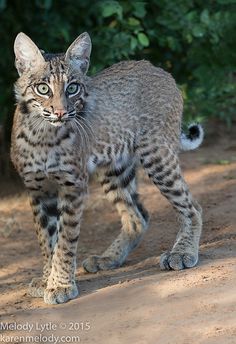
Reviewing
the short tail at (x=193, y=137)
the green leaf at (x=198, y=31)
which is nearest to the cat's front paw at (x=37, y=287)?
the short tail at (x=193, y=137)

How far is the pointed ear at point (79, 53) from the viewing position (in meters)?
5.74

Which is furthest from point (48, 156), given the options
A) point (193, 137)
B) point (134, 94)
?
point (193, 137)

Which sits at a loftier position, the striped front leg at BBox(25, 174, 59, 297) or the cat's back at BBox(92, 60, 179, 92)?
the cat's back at BBox(92, 60, 179, 92)

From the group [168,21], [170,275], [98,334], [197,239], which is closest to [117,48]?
[168,21]

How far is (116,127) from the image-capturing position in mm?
6227

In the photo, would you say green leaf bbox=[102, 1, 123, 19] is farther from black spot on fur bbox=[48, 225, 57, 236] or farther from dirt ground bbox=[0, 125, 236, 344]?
black spot on fur bbox=[48, 225, 57, 236]

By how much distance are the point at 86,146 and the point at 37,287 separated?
3.38ft

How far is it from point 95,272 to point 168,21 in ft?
10.3

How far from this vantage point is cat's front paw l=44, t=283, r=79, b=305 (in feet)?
18.2

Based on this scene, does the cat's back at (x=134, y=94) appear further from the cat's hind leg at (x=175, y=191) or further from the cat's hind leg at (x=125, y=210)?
the cat's hind leg at (x=125, y=210)

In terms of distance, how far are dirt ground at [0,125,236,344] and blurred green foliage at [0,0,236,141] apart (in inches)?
45.1

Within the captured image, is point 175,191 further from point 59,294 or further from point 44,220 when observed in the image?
point 59,294

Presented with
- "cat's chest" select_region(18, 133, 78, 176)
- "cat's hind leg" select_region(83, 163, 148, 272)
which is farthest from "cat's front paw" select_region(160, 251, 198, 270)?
"cat's chest" select_region(18, 133, 78, 176)

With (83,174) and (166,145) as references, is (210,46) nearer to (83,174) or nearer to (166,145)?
(166,145)
